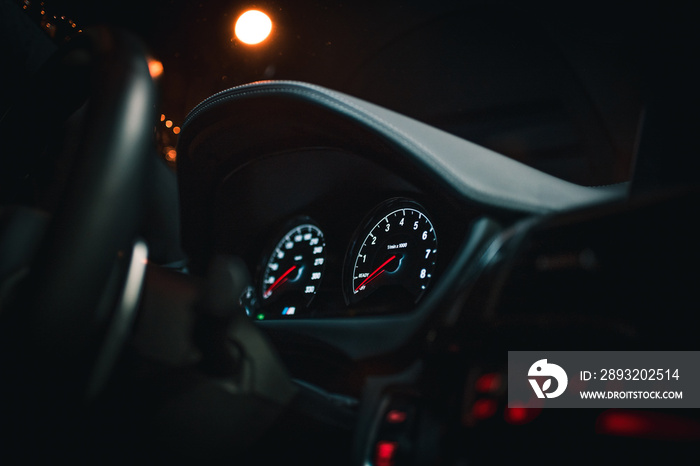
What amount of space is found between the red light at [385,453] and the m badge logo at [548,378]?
0.18 meters

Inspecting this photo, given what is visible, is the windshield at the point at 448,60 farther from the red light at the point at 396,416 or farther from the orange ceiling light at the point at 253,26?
the red light at the point at 396,416

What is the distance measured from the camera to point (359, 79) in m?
4.60

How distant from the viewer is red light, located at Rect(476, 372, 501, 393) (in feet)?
1.91

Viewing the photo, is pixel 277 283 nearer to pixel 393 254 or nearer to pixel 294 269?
pixel 294 269

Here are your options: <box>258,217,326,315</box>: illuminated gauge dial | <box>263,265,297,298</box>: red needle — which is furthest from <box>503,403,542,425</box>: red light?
<box>263,265,297,298</box>: red needle

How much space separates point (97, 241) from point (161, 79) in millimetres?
203

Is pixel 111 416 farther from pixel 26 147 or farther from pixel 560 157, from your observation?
pixel 560 157

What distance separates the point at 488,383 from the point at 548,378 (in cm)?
6

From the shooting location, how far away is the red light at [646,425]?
0.51 metres

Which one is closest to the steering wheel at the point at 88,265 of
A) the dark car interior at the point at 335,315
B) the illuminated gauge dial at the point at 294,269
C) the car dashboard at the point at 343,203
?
the dark car interior at the point at 335,315

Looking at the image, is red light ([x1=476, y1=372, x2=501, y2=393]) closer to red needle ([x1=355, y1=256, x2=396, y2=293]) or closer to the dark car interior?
the dark car interior

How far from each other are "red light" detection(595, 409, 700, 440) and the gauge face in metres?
0.64

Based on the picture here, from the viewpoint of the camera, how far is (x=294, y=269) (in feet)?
5.55

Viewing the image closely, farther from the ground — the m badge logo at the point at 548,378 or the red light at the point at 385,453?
the m badge logo at the point at 548,378
